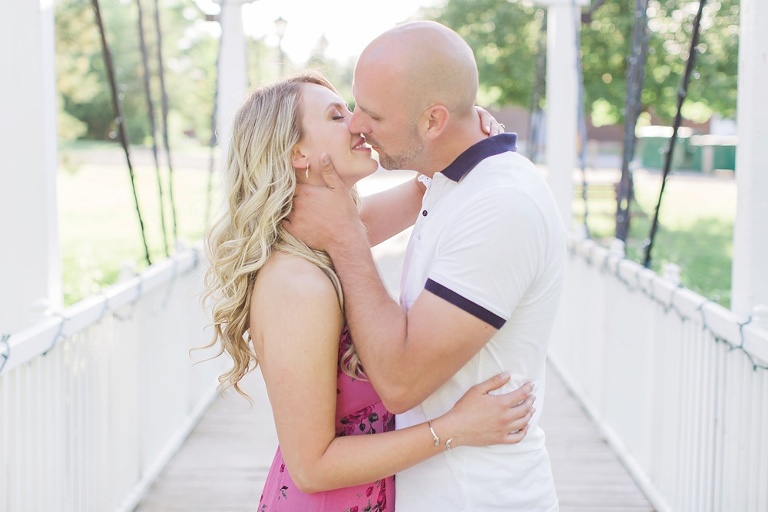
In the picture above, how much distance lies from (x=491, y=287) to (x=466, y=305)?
0.18 ft

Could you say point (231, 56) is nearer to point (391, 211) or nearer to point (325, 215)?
point (391, 211)

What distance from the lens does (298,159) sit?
1994 millimetres

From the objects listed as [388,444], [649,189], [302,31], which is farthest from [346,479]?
[649,189]

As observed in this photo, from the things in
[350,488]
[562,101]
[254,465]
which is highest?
[562,101]

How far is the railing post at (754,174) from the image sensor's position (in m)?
2.84

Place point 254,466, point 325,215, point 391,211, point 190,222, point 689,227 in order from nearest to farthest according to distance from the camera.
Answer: point 325,215 < point 391,211 < point 254,466 < point 689,227 < point 190,222

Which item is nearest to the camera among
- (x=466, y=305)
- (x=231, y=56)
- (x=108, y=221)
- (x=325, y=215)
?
(x=466, y=305)

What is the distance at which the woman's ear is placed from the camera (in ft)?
6.53

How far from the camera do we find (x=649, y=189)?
2525 centimetres

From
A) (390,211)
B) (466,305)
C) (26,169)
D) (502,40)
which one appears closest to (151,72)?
(502,40)

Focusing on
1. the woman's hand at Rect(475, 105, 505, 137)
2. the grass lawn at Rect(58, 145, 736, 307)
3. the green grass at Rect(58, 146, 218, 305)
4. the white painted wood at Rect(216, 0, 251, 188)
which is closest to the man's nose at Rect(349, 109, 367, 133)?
the woman's hand at Rect(475, 105, 505, 137)

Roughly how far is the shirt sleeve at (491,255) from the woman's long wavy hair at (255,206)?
297 mm

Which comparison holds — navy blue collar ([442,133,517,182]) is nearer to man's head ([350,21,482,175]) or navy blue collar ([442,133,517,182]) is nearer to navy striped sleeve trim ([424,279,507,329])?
man's head ([350,21,482,175])

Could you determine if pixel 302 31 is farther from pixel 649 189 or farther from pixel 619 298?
pixel 619 298
